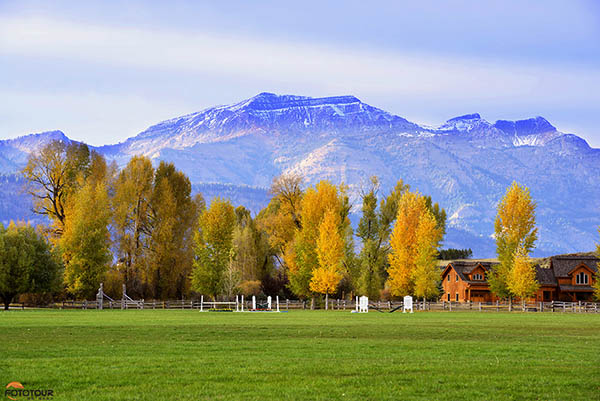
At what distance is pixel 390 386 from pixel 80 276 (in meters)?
65.8

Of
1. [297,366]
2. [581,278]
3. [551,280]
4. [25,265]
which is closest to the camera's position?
[297,366]

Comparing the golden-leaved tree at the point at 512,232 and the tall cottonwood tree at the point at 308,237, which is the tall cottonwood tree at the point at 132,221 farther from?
the golden-leaved tree at the point at 512,232

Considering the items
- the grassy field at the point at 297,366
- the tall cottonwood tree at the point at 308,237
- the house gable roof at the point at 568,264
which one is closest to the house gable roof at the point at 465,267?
the house gable roof at the point at 568,264

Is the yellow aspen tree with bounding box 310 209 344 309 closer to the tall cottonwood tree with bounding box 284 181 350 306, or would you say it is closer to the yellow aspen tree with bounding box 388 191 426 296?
the tall cottonwood tree with bounding box 284 181 350 306

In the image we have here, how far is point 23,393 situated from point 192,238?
7289 centimetres

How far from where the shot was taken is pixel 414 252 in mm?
83312

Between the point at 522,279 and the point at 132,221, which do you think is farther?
the point at 132,221

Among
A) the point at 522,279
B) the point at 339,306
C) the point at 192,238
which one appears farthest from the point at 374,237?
the point at 192,238

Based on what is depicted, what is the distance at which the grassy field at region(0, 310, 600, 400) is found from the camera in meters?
15.4

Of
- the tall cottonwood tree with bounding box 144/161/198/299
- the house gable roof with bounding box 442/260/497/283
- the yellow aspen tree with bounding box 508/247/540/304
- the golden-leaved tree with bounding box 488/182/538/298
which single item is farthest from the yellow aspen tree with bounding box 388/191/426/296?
the house gable roof with bounding box 442/260/497/283

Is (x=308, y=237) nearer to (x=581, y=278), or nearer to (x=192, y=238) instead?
(x=192, y=238)

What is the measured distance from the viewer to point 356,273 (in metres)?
88.2

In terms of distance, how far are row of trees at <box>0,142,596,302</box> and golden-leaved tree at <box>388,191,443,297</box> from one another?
4.7 inches

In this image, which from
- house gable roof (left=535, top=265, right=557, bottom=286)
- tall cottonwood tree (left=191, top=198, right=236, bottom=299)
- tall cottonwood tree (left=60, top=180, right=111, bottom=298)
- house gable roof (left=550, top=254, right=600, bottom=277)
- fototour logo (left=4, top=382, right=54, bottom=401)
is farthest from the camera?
house gable roof (left=550, top=254, right=600, bottom=277)
